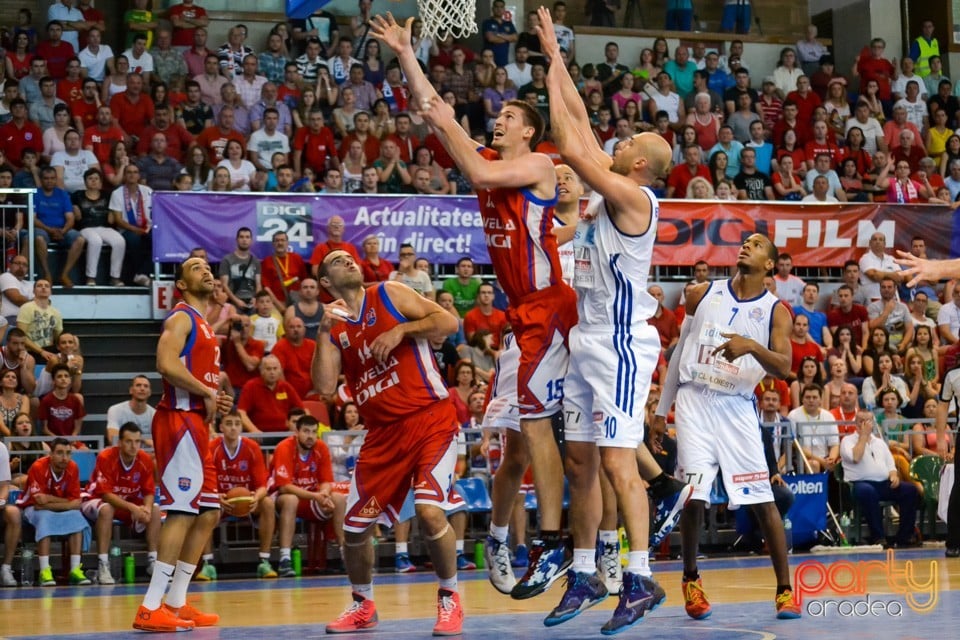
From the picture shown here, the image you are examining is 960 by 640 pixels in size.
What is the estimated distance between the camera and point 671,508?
9.95 m

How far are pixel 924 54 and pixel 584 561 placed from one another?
2143cm

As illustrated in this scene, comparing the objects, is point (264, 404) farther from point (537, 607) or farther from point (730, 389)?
point (730, 389)

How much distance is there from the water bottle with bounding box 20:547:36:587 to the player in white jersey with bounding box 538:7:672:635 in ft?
26.2

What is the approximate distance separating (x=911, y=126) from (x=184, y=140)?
1257 cm

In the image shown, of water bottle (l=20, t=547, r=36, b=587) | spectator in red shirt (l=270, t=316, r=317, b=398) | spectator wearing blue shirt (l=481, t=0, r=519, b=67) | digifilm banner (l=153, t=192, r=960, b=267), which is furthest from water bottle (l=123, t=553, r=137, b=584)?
spectator wearing blue shirt (l=481, t=0, r=519, b=67)

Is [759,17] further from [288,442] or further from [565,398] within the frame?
[565,398]

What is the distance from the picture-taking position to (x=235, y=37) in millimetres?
21938

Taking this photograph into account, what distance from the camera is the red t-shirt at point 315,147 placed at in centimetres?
2075

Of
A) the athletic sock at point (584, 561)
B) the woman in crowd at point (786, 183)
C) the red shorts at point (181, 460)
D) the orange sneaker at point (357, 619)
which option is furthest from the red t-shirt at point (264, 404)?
the woman in crowd at point (786, 183)

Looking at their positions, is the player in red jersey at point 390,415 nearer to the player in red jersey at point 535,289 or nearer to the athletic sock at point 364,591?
the athletic sock at point 364,591

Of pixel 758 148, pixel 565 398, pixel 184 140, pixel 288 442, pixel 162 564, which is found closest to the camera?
pixel 565 398

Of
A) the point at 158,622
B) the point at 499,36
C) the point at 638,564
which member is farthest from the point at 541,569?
the point at 499,36

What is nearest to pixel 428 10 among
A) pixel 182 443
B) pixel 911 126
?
pixel 182 443

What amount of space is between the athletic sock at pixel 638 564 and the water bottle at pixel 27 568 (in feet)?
27.5
